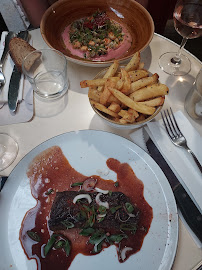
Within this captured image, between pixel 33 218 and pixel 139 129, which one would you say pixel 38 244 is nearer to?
pixel 33 218

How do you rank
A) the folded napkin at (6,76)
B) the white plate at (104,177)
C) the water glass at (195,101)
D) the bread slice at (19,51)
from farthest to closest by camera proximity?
1. the bread slice at (19,51)
2. the folded napkin at (6,76)
3. the water glass at (195,101)
4. the white plate at (104,177)

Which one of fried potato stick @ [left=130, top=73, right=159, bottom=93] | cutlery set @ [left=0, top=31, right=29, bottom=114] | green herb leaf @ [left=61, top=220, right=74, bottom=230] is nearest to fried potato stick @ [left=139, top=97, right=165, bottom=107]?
fried potato stick @ [left=130, top=73, right=159, bottom=93]

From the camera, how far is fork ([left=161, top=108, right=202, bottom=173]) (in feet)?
4.62

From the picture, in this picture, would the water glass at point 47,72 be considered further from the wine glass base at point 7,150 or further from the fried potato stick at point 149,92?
the fried potato stick at point 149,92

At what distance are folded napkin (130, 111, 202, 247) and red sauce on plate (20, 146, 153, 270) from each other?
0.22 metres

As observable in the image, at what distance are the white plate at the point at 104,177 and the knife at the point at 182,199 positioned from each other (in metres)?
0.04

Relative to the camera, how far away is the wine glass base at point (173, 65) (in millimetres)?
1825

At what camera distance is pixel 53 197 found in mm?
1318

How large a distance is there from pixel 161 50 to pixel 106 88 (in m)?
0.95

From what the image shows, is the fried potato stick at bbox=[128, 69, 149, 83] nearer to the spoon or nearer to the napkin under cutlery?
the napkin under cutlery

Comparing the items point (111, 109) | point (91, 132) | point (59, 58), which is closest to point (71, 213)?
point (91, 132)

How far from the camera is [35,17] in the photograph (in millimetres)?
2568

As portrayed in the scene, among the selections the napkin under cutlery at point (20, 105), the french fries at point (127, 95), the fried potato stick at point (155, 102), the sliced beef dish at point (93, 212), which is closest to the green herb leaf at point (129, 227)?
the sliced beef dish at point (93, 212)

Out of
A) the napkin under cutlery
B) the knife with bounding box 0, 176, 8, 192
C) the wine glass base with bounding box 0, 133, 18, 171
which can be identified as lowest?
the knife with bounding box 0, 176, 8, 192
